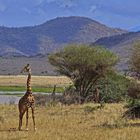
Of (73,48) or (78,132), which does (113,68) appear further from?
(78,132)

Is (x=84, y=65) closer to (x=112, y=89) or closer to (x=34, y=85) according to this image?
(x=112, y=89)

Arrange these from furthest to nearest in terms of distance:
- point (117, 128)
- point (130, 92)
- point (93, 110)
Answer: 1. point (93, 110)
2. point (130, 92)
3. point (117, 128)

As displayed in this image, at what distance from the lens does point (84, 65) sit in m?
51.3

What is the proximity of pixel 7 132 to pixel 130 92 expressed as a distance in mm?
7400

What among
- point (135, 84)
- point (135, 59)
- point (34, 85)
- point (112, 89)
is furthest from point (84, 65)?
point (34, 85)

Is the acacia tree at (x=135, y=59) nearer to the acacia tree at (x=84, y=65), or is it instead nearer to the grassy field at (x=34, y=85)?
the acacia tree at (x=84, y=65)

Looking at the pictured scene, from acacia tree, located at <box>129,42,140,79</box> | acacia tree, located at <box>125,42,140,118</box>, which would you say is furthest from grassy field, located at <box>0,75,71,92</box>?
acacia tree, located at <box>129,42,140,79</box>

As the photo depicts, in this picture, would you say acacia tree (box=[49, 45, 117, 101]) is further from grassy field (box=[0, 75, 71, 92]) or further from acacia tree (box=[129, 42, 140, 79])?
grassy field (box=[0, 75, 71, 92])

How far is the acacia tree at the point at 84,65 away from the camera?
51.2 meters

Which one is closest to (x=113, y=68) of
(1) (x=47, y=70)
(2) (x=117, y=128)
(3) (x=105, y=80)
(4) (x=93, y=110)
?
(3) (x=105, y=80)

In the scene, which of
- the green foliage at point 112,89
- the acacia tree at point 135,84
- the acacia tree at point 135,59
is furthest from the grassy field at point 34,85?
the acacia tree at point 135,59

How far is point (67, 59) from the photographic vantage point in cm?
5194

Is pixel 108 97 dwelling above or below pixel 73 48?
below

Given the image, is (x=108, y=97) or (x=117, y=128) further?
(x=108, y=97)
